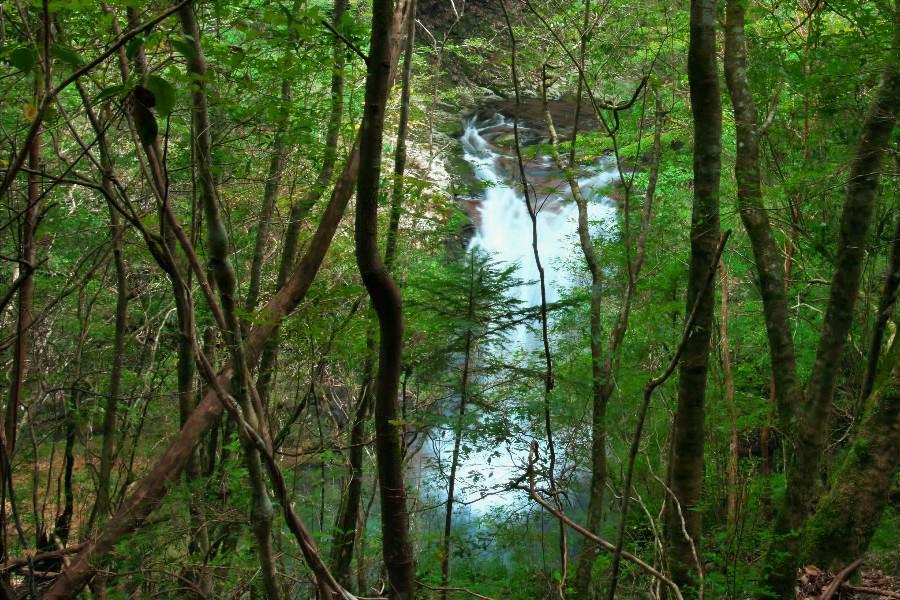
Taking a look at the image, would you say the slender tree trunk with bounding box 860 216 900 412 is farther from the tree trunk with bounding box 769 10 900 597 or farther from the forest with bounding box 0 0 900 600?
the tree trunk with bounding box 769 10 900 597

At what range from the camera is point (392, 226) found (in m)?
5.09

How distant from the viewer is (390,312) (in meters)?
2.31

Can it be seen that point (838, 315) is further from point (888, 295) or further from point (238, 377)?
point (238, 377)

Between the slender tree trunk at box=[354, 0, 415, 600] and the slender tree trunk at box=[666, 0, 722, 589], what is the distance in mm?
1623

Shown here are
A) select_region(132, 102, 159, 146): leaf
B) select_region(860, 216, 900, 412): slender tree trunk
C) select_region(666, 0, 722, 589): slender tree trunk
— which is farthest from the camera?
select_region(860, 216, 900, 412): slender tree trunk

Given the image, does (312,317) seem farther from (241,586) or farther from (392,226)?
(241,586)

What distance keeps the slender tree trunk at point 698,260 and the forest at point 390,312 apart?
0.06 feet

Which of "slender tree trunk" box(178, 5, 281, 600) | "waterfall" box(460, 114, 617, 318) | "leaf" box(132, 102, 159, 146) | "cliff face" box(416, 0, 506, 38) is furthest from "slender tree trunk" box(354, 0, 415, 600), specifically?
"cliff face" box(416, 0, 506, 38)

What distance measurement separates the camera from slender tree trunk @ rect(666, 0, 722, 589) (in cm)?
341

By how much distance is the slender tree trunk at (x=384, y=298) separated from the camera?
2010 mm

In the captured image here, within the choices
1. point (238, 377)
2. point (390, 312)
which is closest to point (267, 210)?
point (390, 312)

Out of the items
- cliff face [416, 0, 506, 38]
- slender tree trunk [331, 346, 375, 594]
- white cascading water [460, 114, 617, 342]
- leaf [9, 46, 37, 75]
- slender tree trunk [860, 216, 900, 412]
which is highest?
cliff face [416, 0, 506, 38]

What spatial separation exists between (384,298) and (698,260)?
6.37 ft

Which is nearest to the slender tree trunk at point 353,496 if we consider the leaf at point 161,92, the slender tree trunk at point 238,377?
the slender tree trunk at point 238,377
